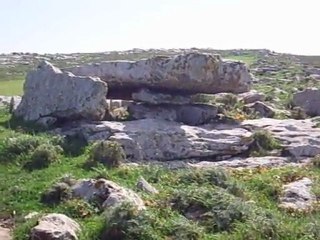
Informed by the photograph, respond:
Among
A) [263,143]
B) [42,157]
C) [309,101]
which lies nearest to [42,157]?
[42,157]

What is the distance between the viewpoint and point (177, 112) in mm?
26219

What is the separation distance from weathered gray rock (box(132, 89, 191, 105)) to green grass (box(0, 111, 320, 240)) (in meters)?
5.83

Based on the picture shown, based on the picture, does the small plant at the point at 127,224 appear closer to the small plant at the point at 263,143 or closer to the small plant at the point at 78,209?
the small plant at the point at 78,209

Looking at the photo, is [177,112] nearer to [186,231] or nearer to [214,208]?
[214,208]

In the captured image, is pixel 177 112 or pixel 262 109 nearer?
pixel 177 112

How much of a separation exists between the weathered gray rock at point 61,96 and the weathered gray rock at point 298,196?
894cm

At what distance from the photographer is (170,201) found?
15711mm

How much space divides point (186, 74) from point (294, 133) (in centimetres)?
466

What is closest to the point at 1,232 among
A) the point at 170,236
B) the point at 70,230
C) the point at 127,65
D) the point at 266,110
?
the point at 70,230

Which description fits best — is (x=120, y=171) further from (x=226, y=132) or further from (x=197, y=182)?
(x=226, y=132)

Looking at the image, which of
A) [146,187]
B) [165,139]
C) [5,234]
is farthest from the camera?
[165,139]

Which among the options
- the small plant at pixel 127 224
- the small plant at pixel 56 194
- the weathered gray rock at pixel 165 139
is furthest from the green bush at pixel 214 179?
the weathered gray rock at pixel 165 139

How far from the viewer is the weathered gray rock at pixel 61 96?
24.4 meters

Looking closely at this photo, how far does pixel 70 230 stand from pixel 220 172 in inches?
212
